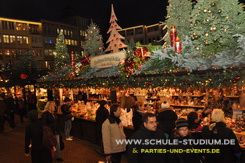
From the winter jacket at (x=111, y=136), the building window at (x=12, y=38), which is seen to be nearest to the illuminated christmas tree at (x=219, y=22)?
the winter jacket at (x=111, y=136)

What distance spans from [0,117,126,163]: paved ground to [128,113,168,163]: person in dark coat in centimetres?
361

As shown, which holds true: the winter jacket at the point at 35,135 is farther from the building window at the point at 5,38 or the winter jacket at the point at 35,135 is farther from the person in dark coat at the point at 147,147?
the building window at the point at 5,38

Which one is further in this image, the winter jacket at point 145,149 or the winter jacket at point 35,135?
the winter jacket at point 35,135

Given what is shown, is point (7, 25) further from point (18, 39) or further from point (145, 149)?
point (145, 149)

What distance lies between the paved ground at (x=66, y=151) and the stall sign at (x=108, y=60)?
365 cm

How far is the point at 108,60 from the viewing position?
9.57 meters

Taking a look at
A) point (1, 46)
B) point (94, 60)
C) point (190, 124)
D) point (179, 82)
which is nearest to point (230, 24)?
Result: point (179, 82)

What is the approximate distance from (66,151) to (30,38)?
38752 millimetres

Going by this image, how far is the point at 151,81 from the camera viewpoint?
6.98 metres

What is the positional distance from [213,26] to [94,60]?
21.0 ft

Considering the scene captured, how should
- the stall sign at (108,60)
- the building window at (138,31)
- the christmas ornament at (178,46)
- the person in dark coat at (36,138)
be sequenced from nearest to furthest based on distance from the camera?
1. the person in dark coat at (36,138)
2. the christmas ornament at (178,46)
3. the stall sign at (108,60)
4. the building window at (138,31)

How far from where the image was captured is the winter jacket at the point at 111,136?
475cm

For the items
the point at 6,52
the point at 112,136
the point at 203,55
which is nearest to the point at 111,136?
the point at 112,136

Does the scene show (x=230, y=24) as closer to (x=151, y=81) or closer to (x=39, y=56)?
(x=151, y=81)
